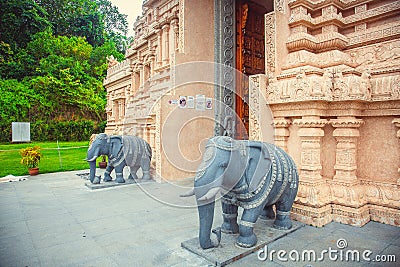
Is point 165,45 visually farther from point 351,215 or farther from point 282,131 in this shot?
point 351,215

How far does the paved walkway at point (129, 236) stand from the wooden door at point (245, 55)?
316cm

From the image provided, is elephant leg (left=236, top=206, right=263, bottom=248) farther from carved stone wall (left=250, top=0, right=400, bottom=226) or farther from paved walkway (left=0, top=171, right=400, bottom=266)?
carved stone wall (left=250, top=0, right=400, bottom=226)

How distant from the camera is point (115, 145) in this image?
7.90 meters

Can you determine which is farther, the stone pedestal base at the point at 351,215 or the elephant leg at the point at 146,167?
the elephant leg at the point at 146,167

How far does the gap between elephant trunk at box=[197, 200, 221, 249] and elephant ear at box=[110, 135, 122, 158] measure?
5.17 m

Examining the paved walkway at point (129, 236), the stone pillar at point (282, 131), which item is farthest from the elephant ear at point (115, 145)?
the stone pillar at point (282, 131)

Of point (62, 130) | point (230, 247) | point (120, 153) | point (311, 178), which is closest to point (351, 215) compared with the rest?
point (311, 178)

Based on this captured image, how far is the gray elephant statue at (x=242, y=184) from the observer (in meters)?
3.07

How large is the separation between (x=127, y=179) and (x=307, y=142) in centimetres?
531

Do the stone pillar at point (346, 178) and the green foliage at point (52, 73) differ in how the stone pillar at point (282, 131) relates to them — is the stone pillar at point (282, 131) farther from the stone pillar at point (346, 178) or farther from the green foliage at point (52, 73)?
the green foliage at point (52, 73)

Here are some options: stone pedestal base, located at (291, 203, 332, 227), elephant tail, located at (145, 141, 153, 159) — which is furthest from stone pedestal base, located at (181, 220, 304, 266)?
elephant tail, located at (145, 141, 153, 159)

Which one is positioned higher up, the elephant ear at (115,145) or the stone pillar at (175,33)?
the stone pillar at (175,33)

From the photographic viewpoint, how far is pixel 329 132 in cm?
497

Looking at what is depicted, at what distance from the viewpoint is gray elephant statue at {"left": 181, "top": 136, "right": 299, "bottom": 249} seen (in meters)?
3.07
